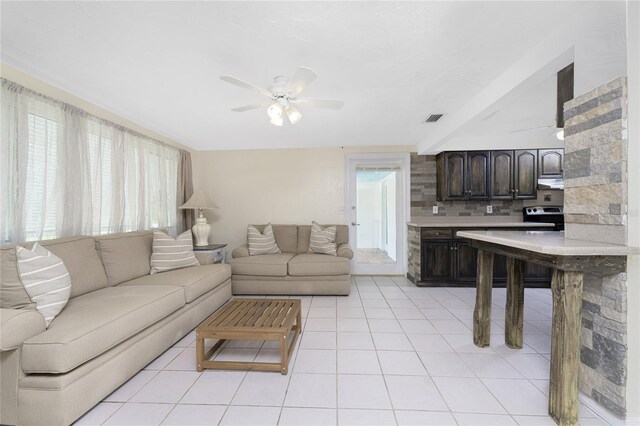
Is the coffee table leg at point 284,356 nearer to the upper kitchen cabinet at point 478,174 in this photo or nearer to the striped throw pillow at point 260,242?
the striped throw pillow at point 260,242

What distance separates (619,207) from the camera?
53.7 inches

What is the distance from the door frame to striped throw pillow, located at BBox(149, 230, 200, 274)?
258cm

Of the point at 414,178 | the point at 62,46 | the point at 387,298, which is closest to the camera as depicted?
the point at 62,46

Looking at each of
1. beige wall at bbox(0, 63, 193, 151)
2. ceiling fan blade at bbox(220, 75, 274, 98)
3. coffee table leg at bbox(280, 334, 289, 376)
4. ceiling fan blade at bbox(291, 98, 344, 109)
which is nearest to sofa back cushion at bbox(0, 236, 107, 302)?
beige wall at bbox(0, 63, 193, 151)

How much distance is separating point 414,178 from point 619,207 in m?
3.24

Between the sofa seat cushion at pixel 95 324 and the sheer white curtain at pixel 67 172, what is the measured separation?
83cm

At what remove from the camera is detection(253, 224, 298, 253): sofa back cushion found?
4.36 metres

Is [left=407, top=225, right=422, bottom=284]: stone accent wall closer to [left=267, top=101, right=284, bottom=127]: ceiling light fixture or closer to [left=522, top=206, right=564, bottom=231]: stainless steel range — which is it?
[left=522, top=206, right=564, bottom=231]: stainless steel range

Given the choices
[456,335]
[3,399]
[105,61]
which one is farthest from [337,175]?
[3,399]

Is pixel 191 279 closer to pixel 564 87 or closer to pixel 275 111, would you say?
pixel 275 111

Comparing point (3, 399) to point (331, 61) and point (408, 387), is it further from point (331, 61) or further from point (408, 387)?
point (331, 61)

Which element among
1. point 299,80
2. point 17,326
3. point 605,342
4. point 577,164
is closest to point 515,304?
point 605,342

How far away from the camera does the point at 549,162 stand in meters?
4.13

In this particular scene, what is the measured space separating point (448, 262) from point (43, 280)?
4.37m
